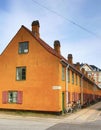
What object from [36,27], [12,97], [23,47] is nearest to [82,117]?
[12,97]

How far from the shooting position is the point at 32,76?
29.7 meters

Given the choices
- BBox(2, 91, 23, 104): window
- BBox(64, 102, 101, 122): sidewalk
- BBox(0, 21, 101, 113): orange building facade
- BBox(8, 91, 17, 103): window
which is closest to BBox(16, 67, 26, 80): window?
BBox(0, 21, 101, 113): orange building facade

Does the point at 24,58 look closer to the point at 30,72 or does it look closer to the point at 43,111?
the point at 30,72

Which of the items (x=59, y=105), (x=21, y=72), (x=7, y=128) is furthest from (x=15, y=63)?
(x=7, y=128)

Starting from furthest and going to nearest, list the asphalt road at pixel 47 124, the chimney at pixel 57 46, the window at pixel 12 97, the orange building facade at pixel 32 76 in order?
the chimney at pixel 57 46 < the window at pixel 12 97 < the orange building facade at pixel 32 76 < the asphalt road at pixel 47 124

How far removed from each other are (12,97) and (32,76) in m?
3.01

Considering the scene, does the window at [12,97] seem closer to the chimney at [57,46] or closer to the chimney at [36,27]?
the chimney at [36,27]

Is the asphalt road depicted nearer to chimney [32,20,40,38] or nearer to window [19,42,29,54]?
window [19,42,29,54]

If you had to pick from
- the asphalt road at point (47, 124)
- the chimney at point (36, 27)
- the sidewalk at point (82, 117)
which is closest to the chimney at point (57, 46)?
the chimney at point (36, 27)

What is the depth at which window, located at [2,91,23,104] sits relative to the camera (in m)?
30.1

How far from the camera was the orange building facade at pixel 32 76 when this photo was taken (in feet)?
93.3

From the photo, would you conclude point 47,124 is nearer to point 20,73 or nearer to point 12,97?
point 12,97

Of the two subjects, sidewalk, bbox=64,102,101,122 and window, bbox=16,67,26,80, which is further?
window, bbox=16,67,26,80

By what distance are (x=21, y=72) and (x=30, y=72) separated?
1.16 m
